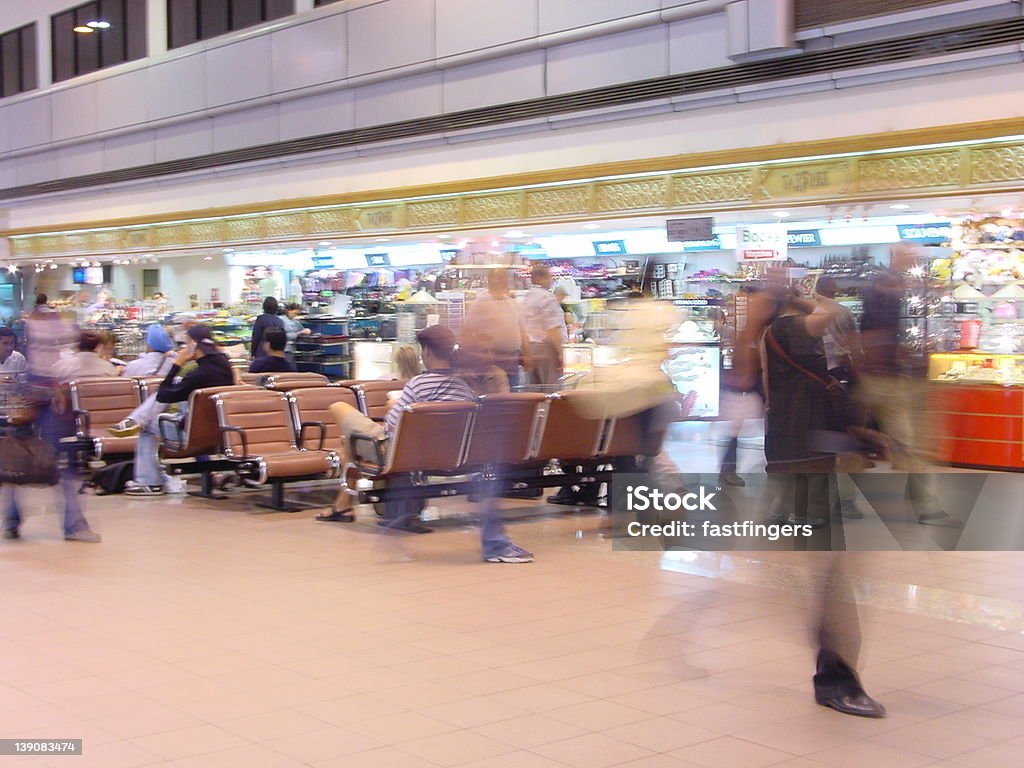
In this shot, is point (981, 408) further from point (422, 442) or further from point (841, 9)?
point (422, 442)

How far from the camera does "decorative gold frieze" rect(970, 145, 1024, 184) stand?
10.3 metres

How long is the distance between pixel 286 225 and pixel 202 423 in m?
8.29

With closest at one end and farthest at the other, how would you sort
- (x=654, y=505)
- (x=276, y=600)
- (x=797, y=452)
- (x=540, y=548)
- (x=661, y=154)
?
1. (x=797, y=452)
2. (x=276, y=600)
3. (x=540, y=548)
4. (x=654, y=505)
5. (x=661, y=154)

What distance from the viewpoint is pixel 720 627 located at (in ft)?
19.3

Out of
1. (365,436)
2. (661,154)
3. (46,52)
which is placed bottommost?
(365,436)

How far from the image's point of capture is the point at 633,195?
13.2 meters

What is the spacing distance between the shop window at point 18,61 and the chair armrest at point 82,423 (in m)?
15.3

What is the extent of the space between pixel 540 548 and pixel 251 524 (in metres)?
2.42

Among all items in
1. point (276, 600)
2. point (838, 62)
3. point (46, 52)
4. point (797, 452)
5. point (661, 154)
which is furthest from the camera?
point (46, 52)

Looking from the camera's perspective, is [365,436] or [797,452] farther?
[365,436]

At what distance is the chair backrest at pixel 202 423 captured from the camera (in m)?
9.82

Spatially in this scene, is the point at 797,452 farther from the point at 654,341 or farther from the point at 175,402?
the point at 175,402

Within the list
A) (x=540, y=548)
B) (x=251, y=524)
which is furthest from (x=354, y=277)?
(x=540, y=548)

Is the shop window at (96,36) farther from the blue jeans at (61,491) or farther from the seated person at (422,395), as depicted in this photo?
the seated person at (422,395)
